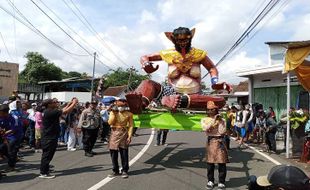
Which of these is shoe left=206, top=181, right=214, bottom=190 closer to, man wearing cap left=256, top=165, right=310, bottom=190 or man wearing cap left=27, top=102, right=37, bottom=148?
man wearing cap left=256, top=165, right=310, bottom=190

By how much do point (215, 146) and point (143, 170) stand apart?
221 cm

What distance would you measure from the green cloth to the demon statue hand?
263mm

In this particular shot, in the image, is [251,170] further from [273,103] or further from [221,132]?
[273,103]

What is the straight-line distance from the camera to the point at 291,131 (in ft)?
41.4

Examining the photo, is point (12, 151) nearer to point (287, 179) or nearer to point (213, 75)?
point (213, 75)

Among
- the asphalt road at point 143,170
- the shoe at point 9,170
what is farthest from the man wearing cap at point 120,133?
the shoe at point 9,170

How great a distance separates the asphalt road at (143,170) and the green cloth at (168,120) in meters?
1.00

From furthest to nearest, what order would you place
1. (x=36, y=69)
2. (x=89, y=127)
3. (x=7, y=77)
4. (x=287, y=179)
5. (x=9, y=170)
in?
(x=36, y=69), (x=7, y=77), (x=89, y=127), (x=9, y=170), (x=287, y=179)

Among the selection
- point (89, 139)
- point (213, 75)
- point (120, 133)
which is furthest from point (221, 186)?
point (89, 139)

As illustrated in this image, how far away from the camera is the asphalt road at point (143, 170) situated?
7.33 metres

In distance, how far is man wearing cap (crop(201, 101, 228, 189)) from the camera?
7163 mm

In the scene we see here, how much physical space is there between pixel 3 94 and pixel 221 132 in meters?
16.8

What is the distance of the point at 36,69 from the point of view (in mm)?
47094

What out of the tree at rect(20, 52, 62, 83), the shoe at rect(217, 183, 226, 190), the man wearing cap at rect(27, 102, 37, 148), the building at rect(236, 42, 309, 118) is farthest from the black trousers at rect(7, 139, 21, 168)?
the tree at rect(20, 52, 62, 83)
